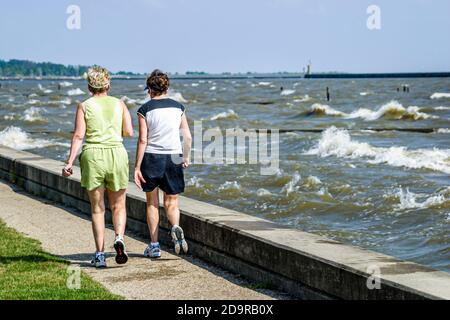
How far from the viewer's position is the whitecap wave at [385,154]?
2166 cm

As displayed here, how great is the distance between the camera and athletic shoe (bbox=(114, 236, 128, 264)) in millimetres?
8125

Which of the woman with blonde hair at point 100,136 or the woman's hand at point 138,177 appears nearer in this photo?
the woman with blonde hair at point 100,136

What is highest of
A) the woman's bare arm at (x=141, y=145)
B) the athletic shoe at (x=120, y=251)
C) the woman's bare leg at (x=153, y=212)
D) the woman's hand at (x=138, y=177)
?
the woman's bare arm at (x=141, y=145)

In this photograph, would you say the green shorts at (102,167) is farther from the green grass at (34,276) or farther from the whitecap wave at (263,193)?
the whitecap wave at (263,193)

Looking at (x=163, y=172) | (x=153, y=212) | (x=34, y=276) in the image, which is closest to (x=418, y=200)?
(x=153, y=212)

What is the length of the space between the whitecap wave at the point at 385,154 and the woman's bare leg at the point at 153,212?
1317cm

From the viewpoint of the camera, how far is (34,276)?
303 inches

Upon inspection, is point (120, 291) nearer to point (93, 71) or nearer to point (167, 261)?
point (167, 261)

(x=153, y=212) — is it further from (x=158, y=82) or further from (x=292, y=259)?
(x=292, y=259)

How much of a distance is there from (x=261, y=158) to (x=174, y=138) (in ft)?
52.1

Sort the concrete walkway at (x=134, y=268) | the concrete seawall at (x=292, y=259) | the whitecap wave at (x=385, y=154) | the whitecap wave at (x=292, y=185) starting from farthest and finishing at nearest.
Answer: the whitecap wave at (x=385, y=154), the whitecap wave at (x=292, y=185), the concrete walkway at (x=134, y=268), the concrete seawall at (x=292, y=259)

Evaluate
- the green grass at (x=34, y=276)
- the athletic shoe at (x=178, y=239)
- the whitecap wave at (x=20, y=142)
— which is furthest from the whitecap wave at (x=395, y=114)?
the athletic shoe at (x=178, y=239)

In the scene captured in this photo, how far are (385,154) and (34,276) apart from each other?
1719 cm

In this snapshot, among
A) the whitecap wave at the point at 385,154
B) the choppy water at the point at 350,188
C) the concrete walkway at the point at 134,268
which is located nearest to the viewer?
the concrete walkway at the point at 134,268
